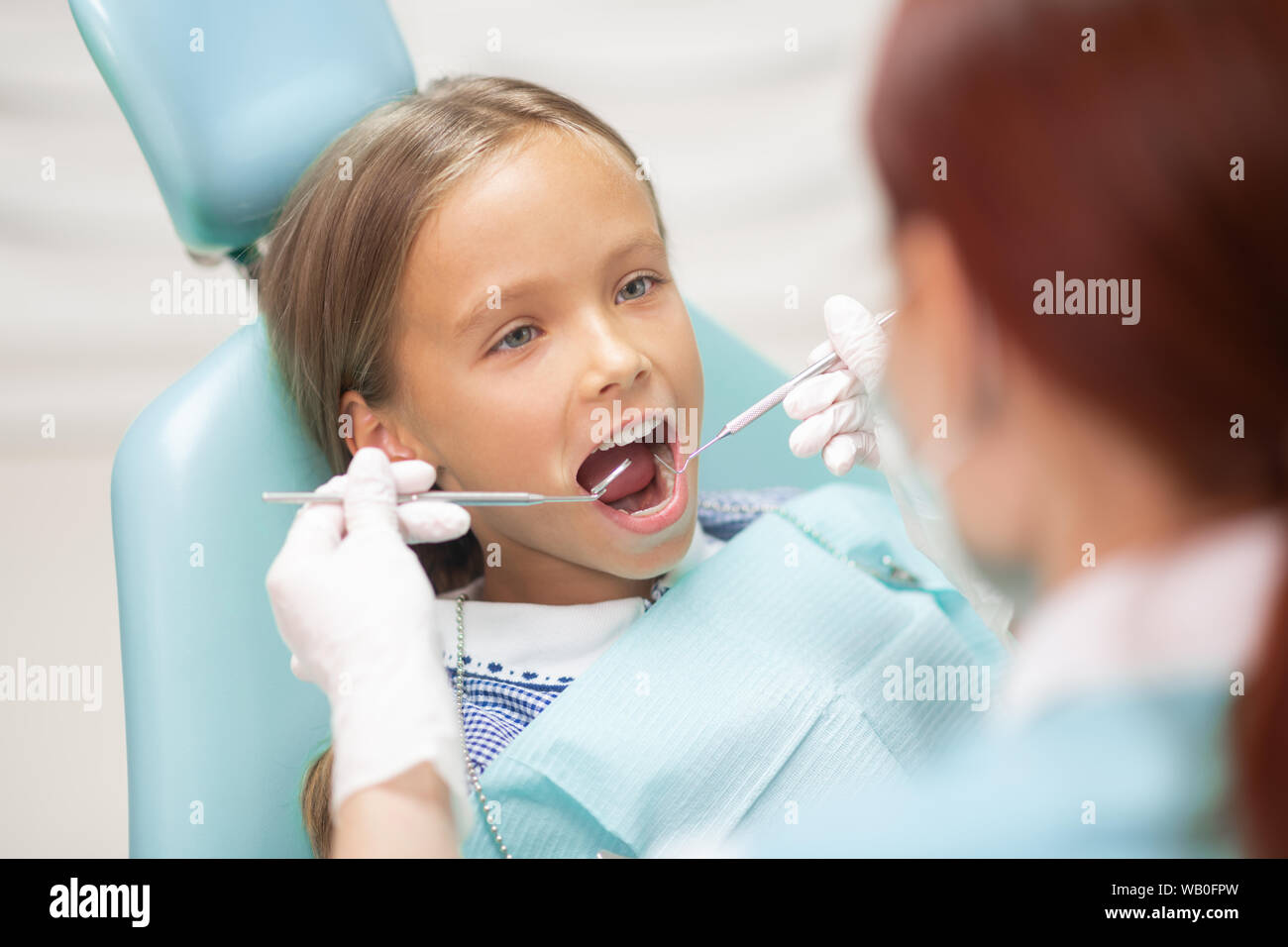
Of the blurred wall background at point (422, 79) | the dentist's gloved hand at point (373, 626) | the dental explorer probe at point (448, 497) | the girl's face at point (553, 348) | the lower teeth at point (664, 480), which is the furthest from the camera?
the blurred wall background at point (422, 79)

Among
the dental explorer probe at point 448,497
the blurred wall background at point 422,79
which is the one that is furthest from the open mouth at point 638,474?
the blurred wall background at point 422,79

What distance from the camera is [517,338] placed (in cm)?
119

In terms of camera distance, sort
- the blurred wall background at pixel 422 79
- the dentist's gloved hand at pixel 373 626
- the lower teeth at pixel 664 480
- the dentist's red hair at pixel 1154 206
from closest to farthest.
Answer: the dentist's red hair at pixel 1154 206 → the dentist's gloved hand at pixel 373 626 → the lower teeth at pixel 664 480 → the blurred wall background at pixel 422 79

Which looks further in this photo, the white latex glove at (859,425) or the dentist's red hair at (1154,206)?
the white latex glove at (859,425)

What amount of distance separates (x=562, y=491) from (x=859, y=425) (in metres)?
0.35

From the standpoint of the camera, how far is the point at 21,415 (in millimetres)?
2633

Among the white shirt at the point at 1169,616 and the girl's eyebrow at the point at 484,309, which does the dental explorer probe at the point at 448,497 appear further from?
the white shirt at the point at 1169,616

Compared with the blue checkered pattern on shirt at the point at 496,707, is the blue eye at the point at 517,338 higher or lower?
higher

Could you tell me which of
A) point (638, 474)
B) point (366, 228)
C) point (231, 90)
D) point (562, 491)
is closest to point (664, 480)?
point (638, 474)

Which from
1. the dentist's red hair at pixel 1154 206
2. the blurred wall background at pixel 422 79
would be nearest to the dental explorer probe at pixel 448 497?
the dentist's red hair at pixel 1154 206

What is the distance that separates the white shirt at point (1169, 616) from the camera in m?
0.62

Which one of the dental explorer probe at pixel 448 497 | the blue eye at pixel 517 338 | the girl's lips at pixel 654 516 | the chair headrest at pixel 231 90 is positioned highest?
the chair headrest at pixel 231 90

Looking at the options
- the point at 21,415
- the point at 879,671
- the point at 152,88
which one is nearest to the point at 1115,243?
the point at 879,671
